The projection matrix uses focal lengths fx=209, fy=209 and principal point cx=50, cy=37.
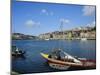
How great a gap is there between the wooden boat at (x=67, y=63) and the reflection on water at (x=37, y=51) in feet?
0.18

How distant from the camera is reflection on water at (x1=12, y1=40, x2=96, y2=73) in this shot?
249cm

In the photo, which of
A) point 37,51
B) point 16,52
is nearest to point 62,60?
point 37,51

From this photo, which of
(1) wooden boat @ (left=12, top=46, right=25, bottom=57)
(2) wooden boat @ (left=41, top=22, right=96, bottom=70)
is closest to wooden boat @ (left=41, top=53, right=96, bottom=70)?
(2) wooden boat @ (left=41, top=22, right=96, bottom=70)

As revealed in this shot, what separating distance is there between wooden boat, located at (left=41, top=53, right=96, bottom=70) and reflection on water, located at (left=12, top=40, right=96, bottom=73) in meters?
0.05

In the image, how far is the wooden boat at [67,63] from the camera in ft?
8.58

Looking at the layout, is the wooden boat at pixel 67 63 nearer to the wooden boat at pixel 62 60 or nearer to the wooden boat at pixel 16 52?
the wooden boat at pixel 62 60

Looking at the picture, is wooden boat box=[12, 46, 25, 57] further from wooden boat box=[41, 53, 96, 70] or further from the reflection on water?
wooden boat box=[41, 53, 96, 70]

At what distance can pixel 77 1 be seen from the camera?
9.00 feet

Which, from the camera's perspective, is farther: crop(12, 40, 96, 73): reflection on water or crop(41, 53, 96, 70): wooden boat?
crop(41, 53, 96, 70): wooden boat

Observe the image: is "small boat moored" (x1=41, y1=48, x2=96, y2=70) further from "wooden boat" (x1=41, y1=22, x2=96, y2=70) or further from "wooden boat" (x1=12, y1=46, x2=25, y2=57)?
"wooden boat" (x1=12, y1=46, x2=25, y2=57)

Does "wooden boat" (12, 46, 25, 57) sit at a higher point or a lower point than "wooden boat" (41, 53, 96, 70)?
higher

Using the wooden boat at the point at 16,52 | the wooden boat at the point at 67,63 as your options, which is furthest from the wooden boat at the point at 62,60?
the wooden boat at the point at 16,52

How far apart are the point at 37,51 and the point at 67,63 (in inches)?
16.6

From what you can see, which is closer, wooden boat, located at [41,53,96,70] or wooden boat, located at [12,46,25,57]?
wooden boat, located at [12,46,25,57]
